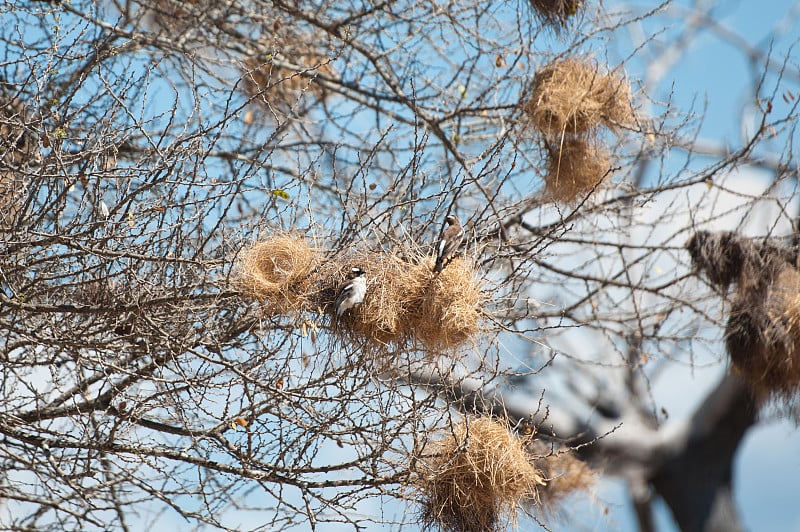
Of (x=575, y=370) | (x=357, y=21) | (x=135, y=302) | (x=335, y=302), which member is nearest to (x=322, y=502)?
(x=335, y=302)

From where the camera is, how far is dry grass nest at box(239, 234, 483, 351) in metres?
3.81

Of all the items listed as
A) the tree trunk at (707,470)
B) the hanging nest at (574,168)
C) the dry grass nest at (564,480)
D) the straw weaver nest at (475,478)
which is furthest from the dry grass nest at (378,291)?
the tree trunk at (707,470)

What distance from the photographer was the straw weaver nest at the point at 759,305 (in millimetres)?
5609

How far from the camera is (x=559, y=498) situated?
17.8 ft

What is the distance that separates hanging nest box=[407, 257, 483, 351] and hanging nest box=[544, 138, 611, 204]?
1.30m

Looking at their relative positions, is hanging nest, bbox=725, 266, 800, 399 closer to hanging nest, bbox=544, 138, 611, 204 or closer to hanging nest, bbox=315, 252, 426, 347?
hanging nest, bbox=544, 138, 611, 204

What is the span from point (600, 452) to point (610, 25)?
3579mm

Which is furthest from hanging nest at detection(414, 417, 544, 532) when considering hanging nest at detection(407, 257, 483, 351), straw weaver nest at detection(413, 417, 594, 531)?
hanging nest at detection(407, 257, 483, 351)

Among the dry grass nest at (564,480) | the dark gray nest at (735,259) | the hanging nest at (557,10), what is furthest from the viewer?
the dark gray nest at (735,259)

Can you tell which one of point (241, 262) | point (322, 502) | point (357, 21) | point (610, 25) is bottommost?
point (322, 502)

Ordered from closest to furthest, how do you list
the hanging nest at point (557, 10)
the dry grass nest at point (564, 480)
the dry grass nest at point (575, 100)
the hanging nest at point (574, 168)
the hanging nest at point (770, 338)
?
the dry grass nest at point (575, 100) < the hanging nest at point (574, 168) < the hanging nest at point (557, 10) < the dry grass nest at point (564, 480) < the hanging nest at point (770, 338)

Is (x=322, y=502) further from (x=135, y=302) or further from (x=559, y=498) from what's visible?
(x=559, y=498)

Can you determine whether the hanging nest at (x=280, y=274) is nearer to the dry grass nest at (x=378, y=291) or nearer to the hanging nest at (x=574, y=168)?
the dry grass nest at (x=378, y=291)

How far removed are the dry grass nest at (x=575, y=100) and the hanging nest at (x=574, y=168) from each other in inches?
3.3
